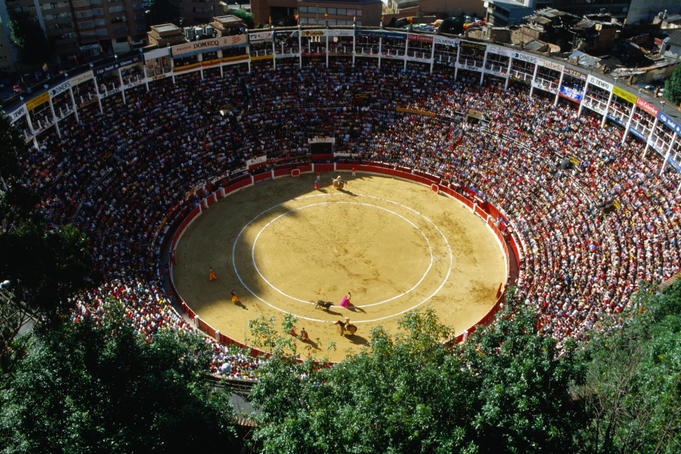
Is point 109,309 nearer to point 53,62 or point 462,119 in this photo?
point 462,119

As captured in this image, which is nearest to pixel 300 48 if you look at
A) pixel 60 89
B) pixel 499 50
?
pixel 499 50

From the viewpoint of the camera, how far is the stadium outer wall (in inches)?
2044

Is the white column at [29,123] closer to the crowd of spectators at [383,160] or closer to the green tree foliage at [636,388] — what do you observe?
the crowd of spectators at [383,160]

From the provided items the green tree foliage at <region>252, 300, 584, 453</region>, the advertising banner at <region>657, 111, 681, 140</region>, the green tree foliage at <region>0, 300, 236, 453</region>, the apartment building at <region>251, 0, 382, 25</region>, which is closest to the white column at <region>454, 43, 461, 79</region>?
the apartment building at <region>251, 0, 382, 25</region>

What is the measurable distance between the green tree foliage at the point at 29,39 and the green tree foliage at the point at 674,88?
87.2m

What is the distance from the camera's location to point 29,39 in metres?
86.1

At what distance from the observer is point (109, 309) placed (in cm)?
3152

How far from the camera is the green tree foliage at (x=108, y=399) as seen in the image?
81.7 ft

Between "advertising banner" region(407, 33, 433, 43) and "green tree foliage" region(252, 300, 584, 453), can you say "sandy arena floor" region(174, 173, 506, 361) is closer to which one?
"green tree foliage" region(252, 300, 584, 453)

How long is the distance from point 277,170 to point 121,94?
2071 centimetres

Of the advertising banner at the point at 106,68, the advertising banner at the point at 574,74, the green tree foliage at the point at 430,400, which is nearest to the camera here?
the green tree foliage at the point at 430,400

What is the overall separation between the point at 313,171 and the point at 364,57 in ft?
64.9

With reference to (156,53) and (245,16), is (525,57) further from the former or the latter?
(245,16)

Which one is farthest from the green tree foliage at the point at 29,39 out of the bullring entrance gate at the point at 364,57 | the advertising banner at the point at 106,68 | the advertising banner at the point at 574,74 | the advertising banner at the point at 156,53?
the advertising banner at the point at 574,74
